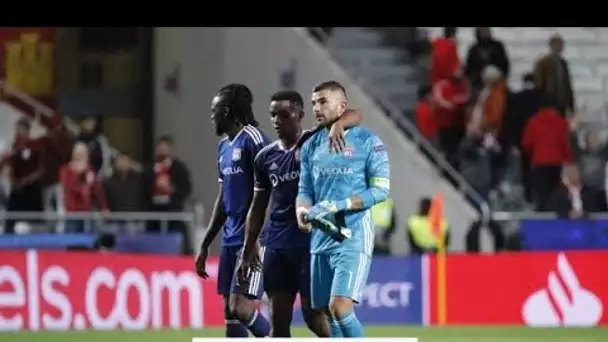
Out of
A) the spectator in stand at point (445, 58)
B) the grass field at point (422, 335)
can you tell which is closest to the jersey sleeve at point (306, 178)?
the grass field at point (422, 335)

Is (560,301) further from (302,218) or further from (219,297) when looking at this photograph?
(302,218)

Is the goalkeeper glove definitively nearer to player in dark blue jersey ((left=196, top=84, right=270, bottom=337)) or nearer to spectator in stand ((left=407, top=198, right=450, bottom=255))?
player in dark blue jersey ((left=196, top=84, right=270, bottom=337))

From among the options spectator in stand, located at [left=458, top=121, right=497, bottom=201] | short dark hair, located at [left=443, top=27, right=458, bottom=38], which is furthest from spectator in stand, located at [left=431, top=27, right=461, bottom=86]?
Answer: spectator in stand, located at [left=458, top=121, right=497, bottom=201]

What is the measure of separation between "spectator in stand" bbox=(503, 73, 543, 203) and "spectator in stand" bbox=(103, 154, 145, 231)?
9.30 ft

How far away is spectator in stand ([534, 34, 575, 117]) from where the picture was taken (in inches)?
545

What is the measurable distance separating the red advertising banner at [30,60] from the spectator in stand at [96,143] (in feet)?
1.63

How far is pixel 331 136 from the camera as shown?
8.97m

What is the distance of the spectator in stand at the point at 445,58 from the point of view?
14.2 m

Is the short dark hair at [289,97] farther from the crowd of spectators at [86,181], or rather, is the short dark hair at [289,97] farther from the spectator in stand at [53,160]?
the spectator in stand at [53,160]

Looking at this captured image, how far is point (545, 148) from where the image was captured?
13719 millimetres

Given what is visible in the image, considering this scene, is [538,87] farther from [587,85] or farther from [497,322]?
[497,322]

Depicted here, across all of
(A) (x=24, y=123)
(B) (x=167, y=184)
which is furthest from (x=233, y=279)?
(A) (x=24, y=123)

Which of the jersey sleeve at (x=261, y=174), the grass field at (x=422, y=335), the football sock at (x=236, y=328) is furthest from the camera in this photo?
the grass field at (x=422, y=335)

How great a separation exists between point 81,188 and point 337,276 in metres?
4.89
